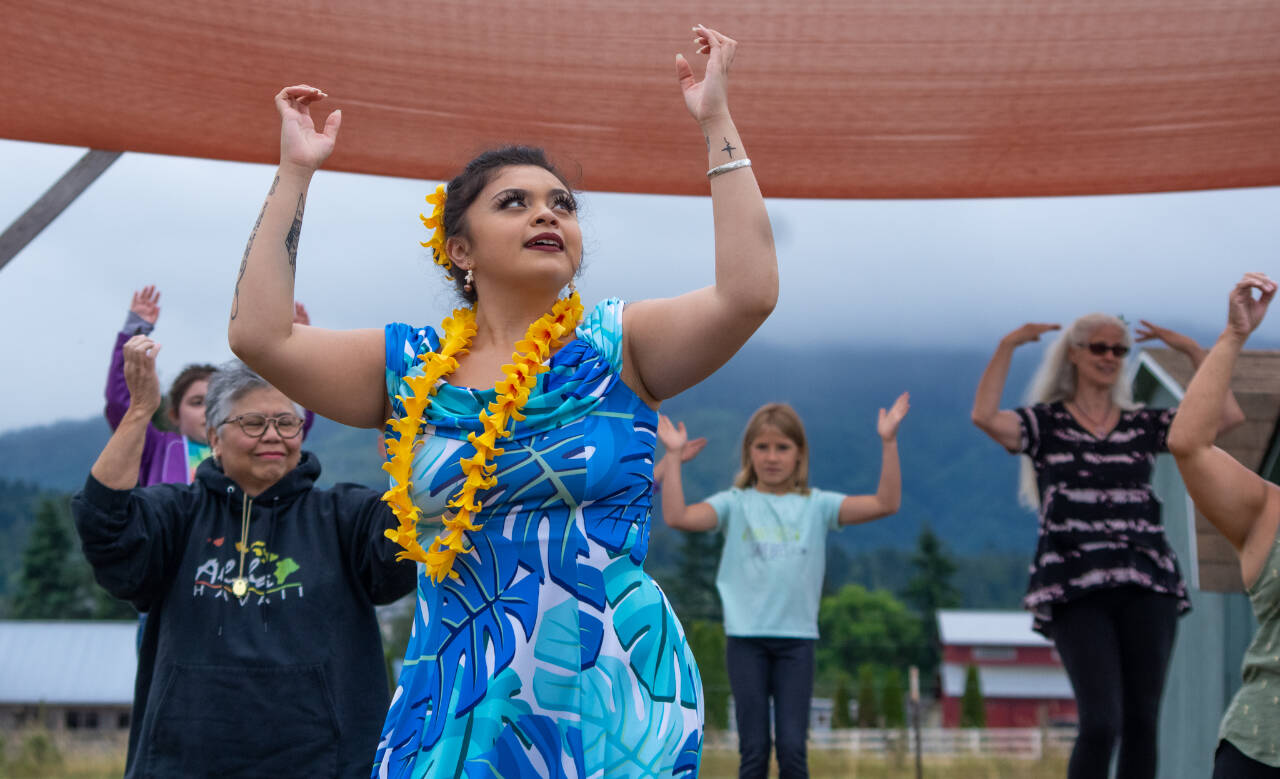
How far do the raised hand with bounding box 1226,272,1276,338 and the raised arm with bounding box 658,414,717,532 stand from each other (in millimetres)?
2314

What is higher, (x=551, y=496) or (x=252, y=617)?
(x=551, y=496)

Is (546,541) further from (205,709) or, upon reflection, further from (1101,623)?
(1101,623)

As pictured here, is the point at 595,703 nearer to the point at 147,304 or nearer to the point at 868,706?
the point at 147,304

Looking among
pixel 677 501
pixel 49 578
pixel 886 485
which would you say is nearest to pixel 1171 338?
pixel 886 485

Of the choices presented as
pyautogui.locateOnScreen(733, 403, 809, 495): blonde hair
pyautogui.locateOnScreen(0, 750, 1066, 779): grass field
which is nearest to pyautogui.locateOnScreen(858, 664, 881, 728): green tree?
pyautogui.locateOnScreen(0, 750, 1066, 779): grass field

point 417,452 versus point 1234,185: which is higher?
point 1234,185

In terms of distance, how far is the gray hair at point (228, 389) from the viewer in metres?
3.08

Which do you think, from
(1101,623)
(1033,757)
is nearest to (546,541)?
(1101,623)

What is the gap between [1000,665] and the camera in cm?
6712

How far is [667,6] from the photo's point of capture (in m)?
3.39

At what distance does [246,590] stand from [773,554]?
241 cm

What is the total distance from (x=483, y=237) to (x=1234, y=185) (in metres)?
2.72

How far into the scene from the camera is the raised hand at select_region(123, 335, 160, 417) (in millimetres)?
2797

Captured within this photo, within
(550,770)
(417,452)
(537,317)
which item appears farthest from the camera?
(537,317)
